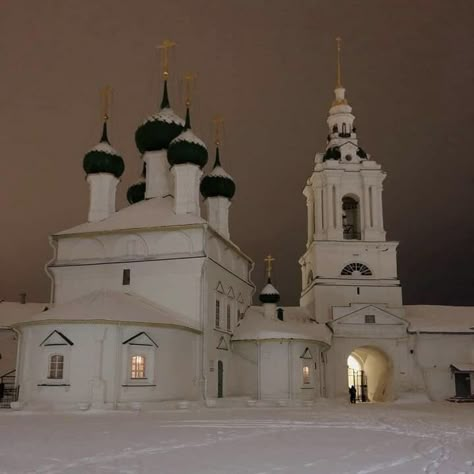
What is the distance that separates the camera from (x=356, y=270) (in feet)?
110

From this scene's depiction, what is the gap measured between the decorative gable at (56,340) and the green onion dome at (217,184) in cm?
1198

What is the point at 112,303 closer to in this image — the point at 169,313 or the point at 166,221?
the point at 169,313

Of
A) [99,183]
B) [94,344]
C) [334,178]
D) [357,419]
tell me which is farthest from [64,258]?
[334,178]

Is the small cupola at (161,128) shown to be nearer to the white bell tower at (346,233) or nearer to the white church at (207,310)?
the white church at (207,310)

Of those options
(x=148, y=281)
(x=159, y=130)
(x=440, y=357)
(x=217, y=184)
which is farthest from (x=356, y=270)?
(x=148, y=281)

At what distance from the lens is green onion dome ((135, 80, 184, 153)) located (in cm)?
2794

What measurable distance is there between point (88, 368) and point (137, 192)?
A: 12.6 m

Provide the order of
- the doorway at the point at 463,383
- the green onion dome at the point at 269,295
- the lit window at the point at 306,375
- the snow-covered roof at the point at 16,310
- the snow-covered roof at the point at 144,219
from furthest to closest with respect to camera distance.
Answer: the snow-covered roof at the point at 16,310
the doorway at the point at 463,383
the green onion dome at the point at 269,295
the lit window at the point at 306,375
the snow-covered roof at the point at 144,219

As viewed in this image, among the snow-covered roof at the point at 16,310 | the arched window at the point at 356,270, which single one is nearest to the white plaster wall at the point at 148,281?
the snow-covered roof at the point at 16,310

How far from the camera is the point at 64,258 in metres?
25.3

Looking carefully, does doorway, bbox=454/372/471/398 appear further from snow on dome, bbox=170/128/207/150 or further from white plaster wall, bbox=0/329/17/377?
white plaster wall, bbox=0/329/17/377

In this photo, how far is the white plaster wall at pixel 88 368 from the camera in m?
19.9

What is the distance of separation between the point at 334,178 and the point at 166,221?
526 inches

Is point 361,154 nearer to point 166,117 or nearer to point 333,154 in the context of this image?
point 333,154
